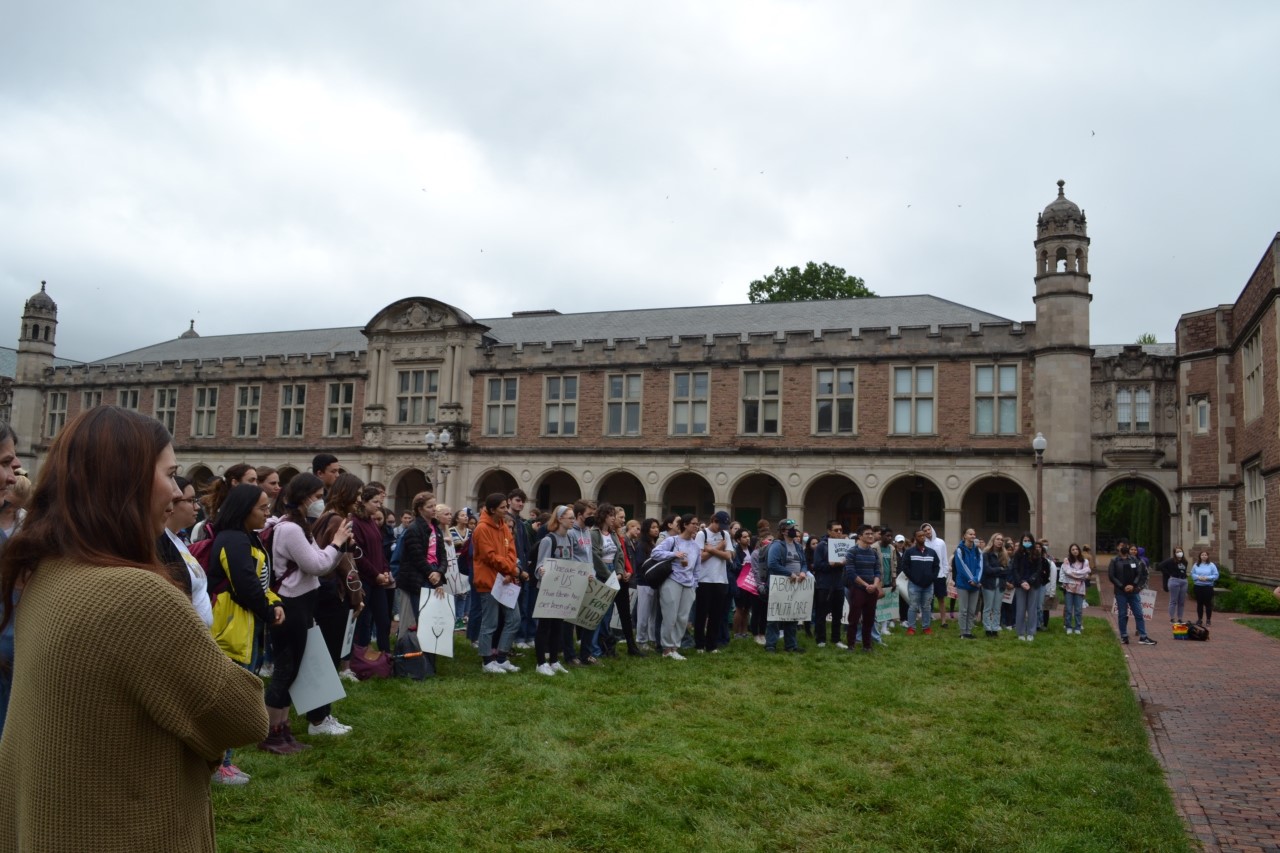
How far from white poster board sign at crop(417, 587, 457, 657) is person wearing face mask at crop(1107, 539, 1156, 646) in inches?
427

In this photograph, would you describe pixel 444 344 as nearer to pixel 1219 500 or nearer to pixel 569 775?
pixel 1219 500

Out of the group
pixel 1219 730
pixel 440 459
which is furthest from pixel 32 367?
pixel 1219 730

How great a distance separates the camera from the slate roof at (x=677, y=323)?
3422 centimetres

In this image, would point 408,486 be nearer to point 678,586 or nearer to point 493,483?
point 493,483

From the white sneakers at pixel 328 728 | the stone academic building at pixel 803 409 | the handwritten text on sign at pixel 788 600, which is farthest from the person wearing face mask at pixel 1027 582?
the white sneakers at pixel 328 728

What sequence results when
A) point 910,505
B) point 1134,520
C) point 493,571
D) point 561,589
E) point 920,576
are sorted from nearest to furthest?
point 493,571 → point 561,589 → point 920,576 → point 910,505 → point 1134,520

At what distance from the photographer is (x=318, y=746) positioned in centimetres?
716

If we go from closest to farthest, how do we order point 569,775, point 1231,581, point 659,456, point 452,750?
point 569,775, point 452,750, point 1231,581, point 659,456

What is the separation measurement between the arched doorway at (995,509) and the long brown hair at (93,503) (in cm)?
3282

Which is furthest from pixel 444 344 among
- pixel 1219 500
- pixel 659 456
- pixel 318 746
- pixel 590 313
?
pixel 318 746

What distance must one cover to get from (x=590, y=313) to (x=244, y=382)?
1488 cm

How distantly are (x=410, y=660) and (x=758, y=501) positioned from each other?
2576cm

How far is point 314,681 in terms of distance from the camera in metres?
7.07

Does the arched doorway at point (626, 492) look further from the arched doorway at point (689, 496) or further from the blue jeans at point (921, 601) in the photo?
the blue jeans at point (921, 601)
